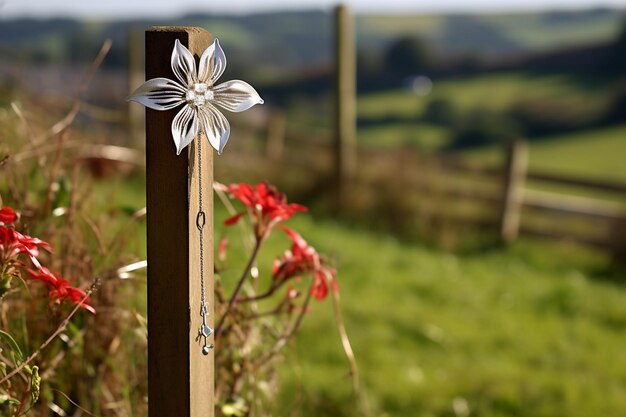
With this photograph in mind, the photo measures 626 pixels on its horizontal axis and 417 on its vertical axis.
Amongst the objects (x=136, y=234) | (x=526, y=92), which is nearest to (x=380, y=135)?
(x=526, y=92)

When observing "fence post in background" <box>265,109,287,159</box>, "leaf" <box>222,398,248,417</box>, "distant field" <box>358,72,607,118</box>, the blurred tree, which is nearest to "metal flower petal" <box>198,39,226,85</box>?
"leaf" <box>222,398,248,417</box>

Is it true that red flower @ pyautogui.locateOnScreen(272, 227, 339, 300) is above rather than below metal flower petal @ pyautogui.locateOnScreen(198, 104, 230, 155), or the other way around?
below

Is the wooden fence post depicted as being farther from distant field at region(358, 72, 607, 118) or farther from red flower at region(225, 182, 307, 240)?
distant field at region(358, 72, 607, 118)

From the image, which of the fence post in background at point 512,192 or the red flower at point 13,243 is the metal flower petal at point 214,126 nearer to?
the red flower at point 13,243

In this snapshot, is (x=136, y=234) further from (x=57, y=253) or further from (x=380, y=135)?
(x=380, y=135)

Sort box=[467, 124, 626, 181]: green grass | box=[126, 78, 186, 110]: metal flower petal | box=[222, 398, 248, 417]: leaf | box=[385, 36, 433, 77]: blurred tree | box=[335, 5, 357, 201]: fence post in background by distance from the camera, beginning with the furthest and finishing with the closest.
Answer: box=[385, 36, 433, 77]: blurred tree < box=[467, 124, 626, 181]: green grass < box=[335, 5, 357, 201]: fence post in background < box=[222, 398, 248, 417]: leaf < box=[126, 78, 186, 110]: metal flower petal

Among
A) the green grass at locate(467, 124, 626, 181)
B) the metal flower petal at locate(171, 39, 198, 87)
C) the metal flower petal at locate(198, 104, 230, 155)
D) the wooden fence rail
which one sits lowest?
the green grass at locate(467, 124, 626, 181)

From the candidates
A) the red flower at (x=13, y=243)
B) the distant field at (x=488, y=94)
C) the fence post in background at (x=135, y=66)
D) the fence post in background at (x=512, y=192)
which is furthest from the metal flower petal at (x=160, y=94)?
the distant field at (x=488, y=94)
